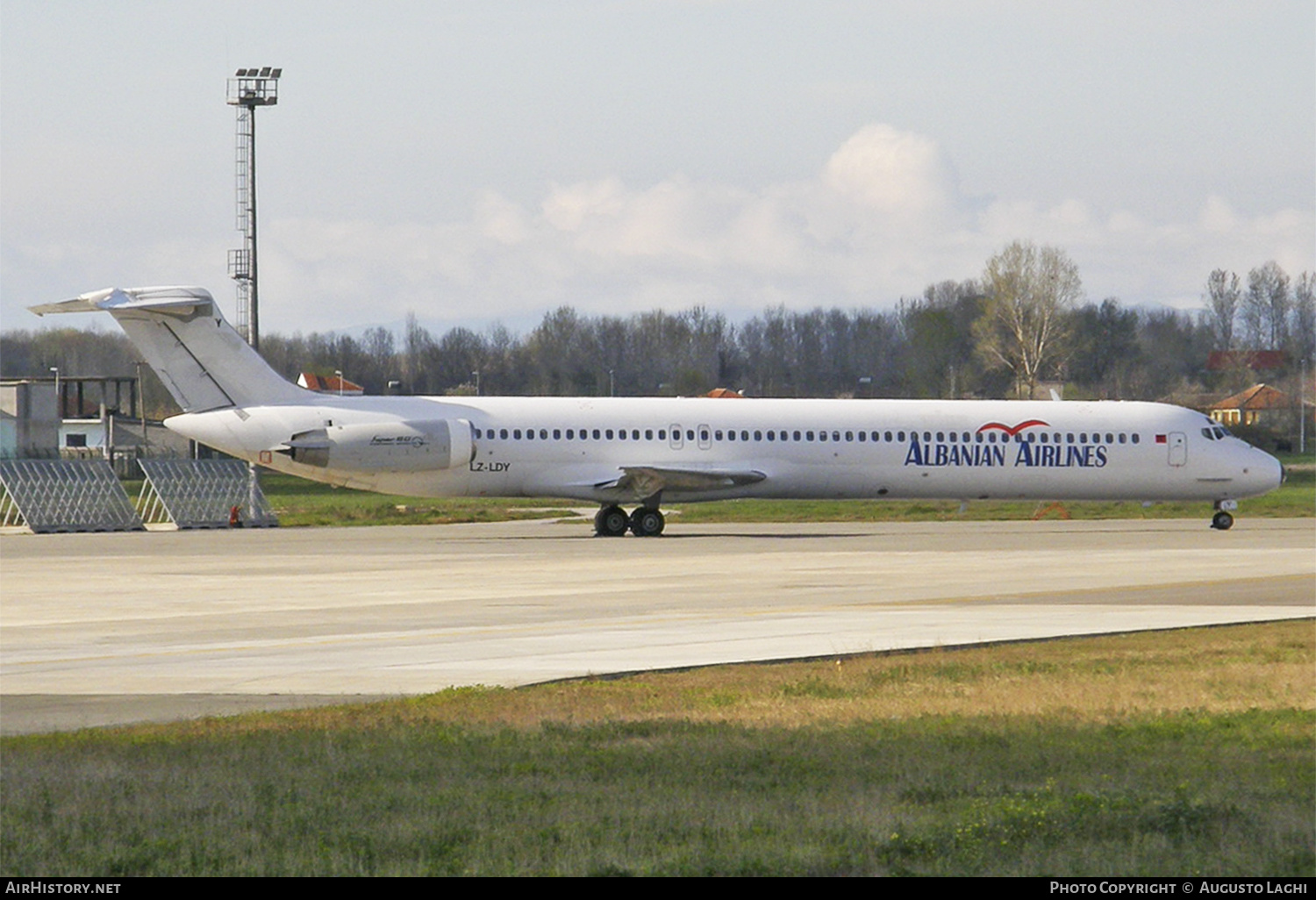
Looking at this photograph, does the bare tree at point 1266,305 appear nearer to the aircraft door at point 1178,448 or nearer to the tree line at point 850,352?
the tree line at point 850,352

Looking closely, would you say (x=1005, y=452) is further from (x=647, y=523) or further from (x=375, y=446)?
(x=375, y=446)

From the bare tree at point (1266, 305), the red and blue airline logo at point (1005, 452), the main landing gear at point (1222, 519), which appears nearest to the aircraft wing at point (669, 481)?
the red and blue airline logo at point (1005, 452)

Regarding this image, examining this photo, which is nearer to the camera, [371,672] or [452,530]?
[371,672]

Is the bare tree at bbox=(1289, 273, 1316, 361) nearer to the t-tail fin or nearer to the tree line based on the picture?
the tree line

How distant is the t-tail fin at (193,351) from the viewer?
1501 inches

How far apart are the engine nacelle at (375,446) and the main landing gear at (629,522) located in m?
4.30

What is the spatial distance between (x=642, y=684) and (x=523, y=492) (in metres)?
26.2

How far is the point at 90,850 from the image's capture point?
7695mm

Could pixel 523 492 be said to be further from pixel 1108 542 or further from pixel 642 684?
pixel 642 684

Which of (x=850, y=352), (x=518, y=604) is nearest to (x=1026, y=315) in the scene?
(x=850, y=352)

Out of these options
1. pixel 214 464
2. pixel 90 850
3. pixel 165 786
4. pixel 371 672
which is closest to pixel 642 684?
pixel 371 672

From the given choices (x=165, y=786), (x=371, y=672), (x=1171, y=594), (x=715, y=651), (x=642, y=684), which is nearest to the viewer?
(x=165, y=786)

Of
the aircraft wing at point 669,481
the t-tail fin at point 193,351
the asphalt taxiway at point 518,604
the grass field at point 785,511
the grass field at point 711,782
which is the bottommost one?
the grass field at point 785,511

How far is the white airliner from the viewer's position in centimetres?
3806
